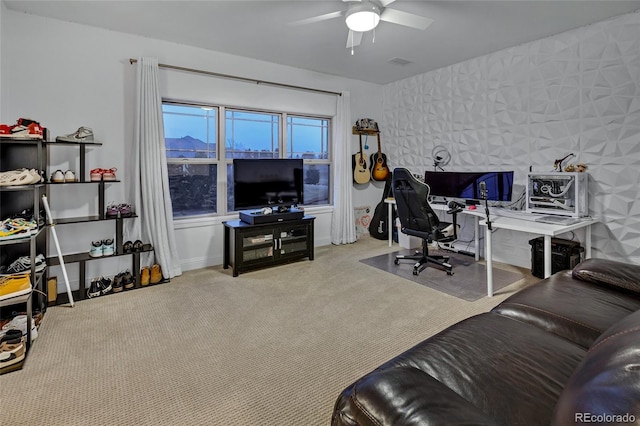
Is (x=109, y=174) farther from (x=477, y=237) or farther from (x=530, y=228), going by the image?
(x=477, y=237)

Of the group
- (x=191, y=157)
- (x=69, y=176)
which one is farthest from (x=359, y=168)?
(x=69, y=176)

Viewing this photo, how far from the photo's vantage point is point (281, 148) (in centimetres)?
477

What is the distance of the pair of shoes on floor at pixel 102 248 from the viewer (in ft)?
10.4

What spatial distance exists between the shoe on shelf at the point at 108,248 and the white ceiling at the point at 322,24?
6.79ft

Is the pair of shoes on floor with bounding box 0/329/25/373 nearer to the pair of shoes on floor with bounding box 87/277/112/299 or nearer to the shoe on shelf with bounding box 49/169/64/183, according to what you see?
the pair of shoes on floor with bounding box 87/277/112/299

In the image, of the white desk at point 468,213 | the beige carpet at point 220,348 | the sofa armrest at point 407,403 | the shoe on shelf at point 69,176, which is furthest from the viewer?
the white desk at point 468,213

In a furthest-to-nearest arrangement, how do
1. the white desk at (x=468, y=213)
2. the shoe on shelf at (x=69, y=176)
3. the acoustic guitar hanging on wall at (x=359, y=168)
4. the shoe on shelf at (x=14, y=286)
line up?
the acoustic guitar hanging on wall at (x=359, y=168) < the white desk at (x=468, y=213) < the shoe on shelf at (x=69, y=176) < the shoe on shelf at (x=14, y=286)

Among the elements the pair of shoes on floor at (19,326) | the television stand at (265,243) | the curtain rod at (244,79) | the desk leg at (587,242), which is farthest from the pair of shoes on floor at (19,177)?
the desk leg at (587,242)

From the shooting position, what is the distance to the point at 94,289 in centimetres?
321

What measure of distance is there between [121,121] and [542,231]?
4069mm

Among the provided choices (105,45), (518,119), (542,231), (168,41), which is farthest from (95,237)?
(518,119)

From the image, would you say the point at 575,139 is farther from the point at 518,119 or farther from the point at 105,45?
the point at 105,45

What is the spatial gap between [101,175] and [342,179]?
306cm

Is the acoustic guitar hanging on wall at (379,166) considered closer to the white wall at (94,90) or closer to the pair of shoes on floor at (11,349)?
the white wall at (94,90)
